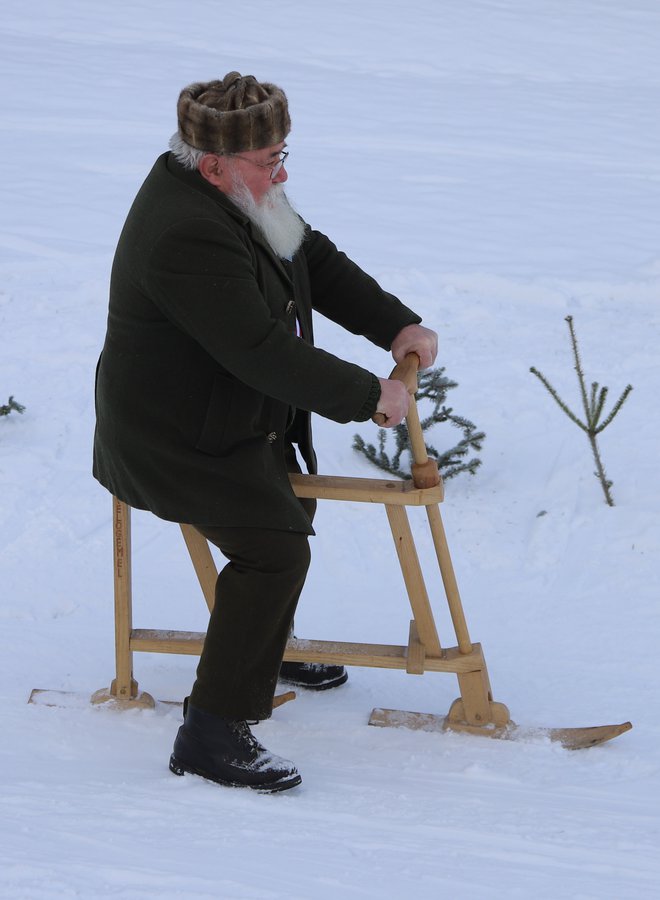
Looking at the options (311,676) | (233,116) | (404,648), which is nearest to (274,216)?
(233,116)

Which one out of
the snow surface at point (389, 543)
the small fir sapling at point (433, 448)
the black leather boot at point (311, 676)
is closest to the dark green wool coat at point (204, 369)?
the snow surface at point (389, 543)

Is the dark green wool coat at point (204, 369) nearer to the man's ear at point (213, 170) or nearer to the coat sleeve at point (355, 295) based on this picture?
the man's ear at point (213, 170)

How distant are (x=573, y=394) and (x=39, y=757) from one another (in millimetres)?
3450

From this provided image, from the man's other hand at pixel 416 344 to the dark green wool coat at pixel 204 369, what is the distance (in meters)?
0.28

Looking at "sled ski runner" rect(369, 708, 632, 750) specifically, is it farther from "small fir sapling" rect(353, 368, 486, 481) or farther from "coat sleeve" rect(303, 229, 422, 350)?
"small fir sapling" rect(353, 368, 486, 481)

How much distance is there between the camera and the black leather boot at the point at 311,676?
12.3 ft

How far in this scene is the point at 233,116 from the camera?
267cm

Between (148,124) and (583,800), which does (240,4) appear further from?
(583,800)

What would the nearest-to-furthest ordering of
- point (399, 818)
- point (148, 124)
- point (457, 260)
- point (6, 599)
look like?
point (399, 818)
point (6, 599)
point (457, 260)
point (148, 124)

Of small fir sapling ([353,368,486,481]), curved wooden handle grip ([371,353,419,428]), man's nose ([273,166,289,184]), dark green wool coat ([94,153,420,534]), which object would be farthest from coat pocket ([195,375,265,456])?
small fir sapling ([353,368,486,481])

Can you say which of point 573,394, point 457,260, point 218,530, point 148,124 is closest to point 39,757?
point 218,530

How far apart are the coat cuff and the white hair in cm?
67

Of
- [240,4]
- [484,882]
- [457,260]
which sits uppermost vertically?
[240,4]

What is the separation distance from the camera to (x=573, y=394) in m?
5.75
